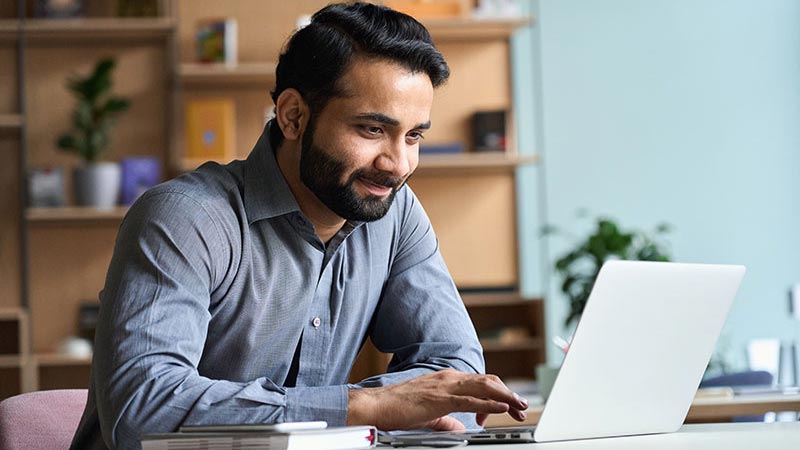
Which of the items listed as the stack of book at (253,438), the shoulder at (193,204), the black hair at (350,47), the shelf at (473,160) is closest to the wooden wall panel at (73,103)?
the shelf at (473,160)

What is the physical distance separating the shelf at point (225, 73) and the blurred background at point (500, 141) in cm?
1

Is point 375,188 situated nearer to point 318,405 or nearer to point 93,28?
point 318,405

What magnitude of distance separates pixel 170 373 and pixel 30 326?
371 cm

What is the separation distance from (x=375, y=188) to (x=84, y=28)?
3451 mm

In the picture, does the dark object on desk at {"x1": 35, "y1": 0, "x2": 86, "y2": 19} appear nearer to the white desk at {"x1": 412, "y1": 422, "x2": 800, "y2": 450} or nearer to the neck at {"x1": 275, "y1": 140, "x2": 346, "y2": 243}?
the neck at {"x1": 275, "y1": 140, "x2": 346, "y2": 243}

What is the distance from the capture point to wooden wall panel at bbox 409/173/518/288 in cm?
510

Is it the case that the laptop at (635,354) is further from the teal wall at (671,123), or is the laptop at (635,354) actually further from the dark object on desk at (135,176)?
the teal wall at (671,123)

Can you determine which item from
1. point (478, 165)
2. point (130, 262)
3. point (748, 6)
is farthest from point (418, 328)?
point (748, 6)

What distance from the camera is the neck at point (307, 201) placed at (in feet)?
5.82

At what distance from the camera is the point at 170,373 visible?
55.4 inches

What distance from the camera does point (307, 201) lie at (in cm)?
178

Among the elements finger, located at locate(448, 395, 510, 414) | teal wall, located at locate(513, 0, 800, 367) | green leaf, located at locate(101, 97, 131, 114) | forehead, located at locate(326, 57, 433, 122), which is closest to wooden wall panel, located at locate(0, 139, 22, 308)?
green leaf, located at locate(101, 97, 131, 114)

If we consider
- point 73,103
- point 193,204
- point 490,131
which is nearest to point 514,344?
point 490,131

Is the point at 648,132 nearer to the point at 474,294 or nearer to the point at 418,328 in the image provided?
the point at 474,294
